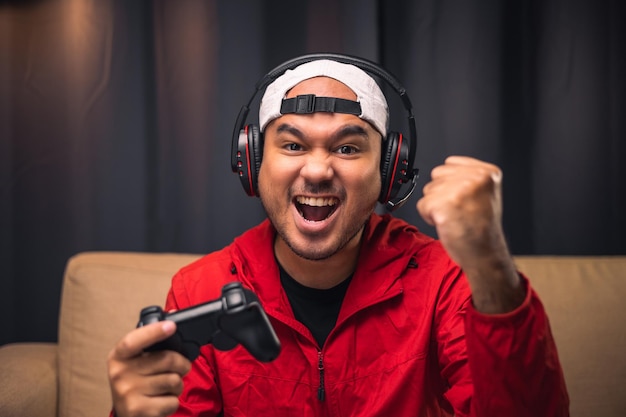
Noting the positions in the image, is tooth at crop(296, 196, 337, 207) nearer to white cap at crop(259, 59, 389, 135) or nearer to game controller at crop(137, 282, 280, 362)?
white cap at crop(259, 59, 389, 135)

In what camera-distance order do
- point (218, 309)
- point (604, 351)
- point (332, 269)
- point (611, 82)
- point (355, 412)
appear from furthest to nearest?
point (611, 82) → point (604, 351) → point (332, 269) → point (355, 412) → point (218, 309)

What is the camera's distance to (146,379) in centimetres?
99

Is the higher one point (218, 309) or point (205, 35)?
point (205, 35)

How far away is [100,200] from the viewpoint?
83.3 inches

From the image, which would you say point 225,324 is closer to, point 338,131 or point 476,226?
point 476,226

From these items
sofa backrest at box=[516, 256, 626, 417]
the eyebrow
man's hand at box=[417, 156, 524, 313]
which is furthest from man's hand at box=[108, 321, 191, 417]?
sofa backrest at box=[516, 256, 626, 417]

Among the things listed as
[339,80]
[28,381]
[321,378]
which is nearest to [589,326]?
[321,378]

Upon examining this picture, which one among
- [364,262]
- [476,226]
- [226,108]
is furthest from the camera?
[226,108]

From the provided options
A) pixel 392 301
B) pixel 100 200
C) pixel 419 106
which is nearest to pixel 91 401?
pixel 100 200

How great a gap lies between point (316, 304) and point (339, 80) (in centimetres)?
50

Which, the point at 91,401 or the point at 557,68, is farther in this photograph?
the point at 557,68

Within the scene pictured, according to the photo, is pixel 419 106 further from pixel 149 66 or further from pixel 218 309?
pixel 218 309

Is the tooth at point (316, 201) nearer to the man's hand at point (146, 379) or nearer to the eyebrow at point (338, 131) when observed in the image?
the eyebrow at point (338, 131)

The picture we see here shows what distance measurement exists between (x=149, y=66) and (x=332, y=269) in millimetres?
1028
